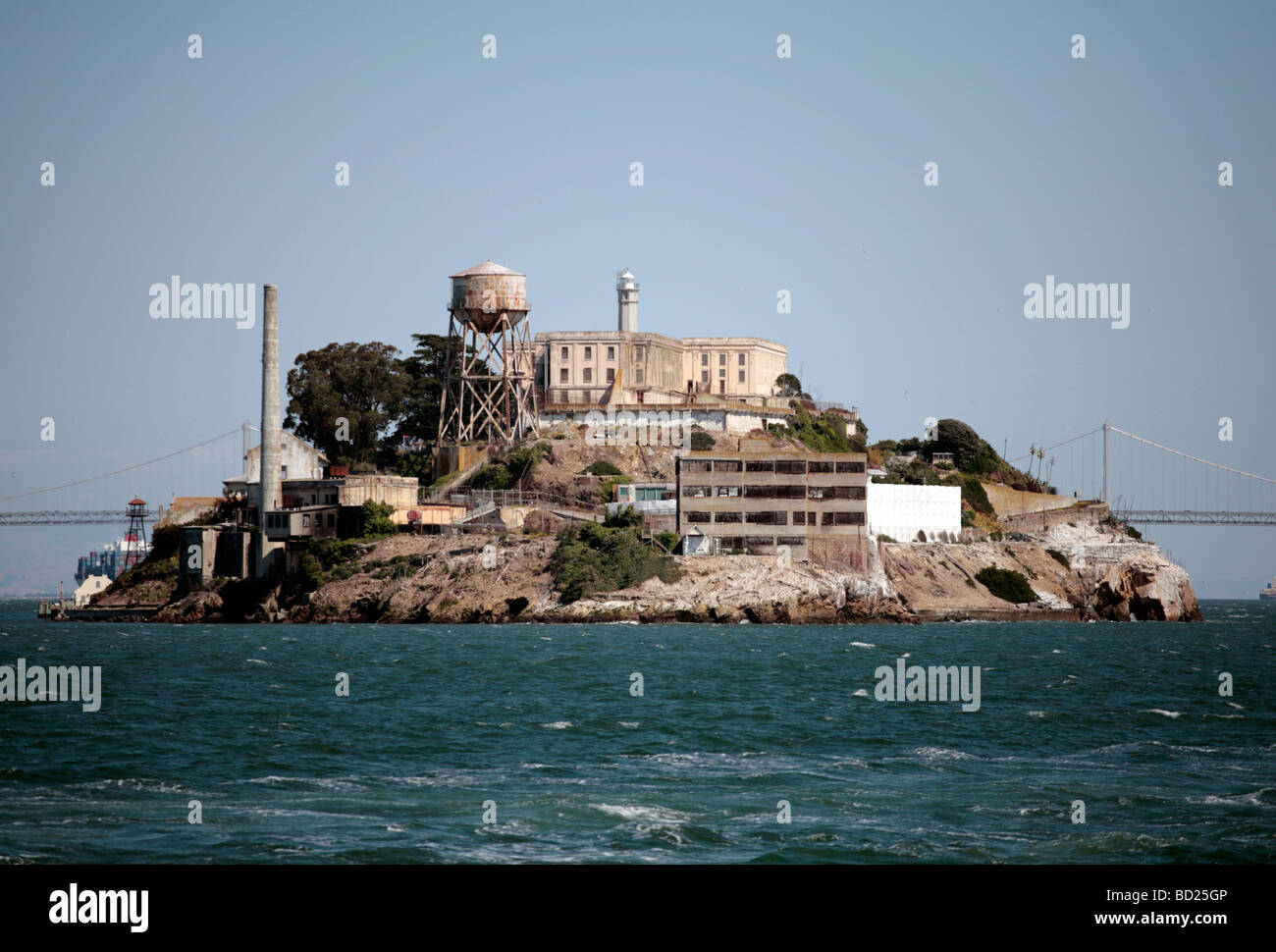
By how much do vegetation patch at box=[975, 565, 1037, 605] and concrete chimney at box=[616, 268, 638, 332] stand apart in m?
39.8

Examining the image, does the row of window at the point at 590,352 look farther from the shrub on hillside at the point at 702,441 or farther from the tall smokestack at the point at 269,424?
the tall smokestack at the point at 269,424

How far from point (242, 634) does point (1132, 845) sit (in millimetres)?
67380

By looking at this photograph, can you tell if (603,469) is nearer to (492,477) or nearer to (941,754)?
(492,477)

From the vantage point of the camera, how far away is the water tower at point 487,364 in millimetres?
115938

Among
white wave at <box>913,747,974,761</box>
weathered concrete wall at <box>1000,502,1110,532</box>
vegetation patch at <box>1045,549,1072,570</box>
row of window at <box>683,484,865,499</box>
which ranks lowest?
white wave at <box>913,747,974,761</box>

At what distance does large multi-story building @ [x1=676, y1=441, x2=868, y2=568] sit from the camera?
96938mm

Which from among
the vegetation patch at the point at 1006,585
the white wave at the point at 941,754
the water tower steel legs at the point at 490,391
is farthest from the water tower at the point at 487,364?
the white wave at the point at 941,754

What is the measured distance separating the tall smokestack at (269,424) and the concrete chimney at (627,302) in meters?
33.7

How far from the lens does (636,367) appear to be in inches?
4857

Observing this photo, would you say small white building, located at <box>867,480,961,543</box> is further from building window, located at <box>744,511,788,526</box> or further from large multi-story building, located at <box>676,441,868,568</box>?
building window, located at <box>744,511,788,526</box>

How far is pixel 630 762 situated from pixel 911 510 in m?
74.5

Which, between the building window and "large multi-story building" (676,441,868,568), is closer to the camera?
"large multi-story building" (676,441,868,568)

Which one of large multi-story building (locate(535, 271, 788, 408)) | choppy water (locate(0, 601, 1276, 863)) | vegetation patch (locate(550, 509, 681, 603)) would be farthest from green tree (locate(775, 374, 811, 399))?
choppy water (locate(0, 601, 1276, 863))
